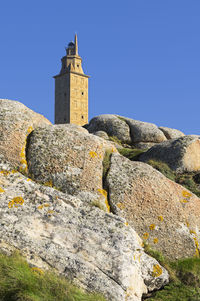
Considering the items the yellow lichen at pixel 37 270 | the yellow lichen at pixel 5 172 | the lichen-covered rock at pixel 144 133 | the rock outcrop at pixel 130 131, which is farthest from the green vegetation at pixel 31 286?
the lichen-covered rock at pixel 144 133

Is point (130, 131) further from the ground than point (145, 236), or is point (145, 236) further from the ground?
point (145, 236)

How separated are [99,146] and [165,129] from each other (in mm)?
21340

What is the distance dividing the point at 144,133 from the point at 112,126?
2693 millimetres

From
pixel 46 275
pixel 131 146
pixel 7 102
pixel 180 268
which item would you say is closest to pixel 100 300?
pixel 46 275

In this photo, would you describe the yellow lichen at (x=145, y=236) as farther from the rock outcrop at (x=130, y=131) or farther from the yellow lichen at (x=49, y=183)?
the rock outcrop at (x=130, y=131)

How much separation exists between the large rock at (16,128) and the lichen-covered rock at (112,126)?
1701 centimetres

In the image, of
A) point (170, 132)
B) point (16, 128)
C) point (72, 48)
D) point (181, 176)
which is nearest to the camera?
point (16, 128)

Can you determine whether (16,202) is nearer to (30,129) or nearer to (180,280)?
(30,129)

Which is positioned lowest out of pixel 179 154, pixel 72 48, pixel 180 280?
pixel 179 154

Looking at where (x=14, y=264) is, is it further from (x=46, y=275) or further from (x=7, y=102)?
(x=7, y=102)

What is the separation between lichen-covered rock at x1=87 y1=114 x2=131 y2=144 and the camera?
26594 mm

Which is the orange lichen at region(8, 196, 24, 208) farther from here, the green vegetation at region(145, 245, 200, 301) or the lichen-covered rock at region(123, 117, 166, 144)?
the lichen-covered rock at region(123, 117, 166, 144)

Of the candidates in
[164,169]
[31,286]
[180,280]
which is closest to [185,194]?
[180,280]

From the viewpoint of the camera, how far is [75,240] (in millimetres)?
6547
